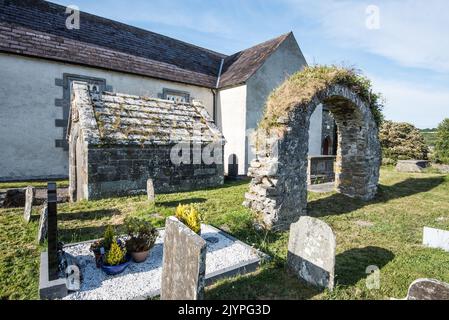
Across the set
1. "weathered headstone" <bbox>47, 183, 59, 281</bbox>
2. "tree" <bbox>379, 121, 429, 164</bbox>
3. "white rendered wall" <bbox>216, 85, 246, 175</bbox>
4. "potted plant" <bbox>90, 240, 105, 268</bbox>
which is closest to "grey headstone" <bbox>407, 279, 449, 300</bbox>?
"potted plant" <bbox>90, 240, 105, 268</bbox>

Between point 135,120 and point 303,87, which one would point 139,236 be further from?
point 135,120

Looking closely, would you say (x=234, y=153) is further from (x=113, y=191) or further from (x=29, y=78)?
(x=29, y=78)

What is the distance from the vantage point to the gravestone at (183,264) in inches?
115

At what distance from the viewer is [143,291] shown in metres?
3.65

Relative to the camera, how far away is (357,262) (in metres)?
4.62

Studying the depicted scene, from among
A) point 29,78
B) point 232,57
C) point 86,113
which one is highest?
point 232,57

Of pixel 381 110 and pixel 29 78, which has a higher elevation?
pixel 29 78

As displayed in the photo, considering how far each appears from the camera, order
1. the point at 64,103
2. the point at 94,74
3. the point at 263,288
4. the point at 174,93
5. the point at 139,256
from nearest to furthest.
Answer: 1. the point at 263,288
2. the point at 139,256
3. the point at 64,103
4. the point at 94,74
5. the point at 174,93

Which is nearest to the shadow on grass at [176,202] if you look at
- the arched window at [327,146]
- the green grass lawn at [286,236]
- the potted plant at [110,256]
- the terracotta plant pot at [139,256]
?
the green grass lawn at [286,236]

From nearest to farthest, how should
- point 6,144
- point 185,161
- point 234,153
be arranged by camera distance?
point 185,161 < point 6,144 < point 234,153

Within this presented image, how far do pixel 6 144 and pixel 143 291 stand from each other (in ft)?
38.9

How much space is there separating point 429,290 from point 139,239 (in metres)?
4.24

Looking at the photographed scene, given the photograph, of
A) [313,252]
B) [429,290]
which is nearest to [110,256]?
[313,252]
